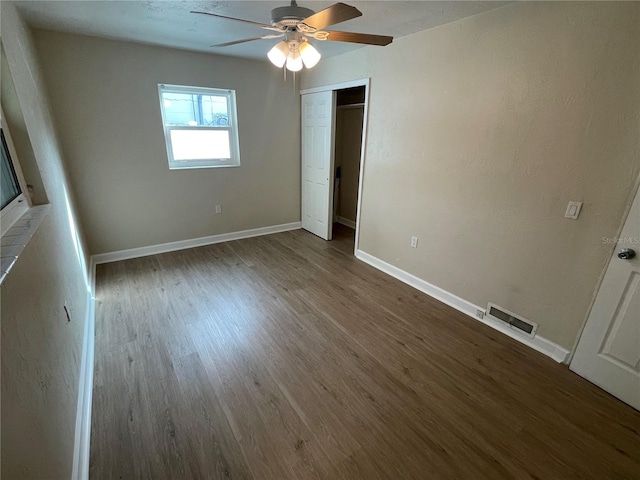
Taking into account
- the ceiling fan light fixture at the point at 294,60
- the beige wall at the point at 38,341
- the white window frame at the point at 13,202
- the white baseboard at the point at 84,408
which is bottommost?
the white baseboard at the point at 84,408

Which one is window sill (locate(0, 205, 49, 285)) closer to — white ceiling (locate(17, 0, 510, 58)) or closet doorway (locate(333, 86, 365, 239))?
white ceiling (locate(17, 0, 510, 58))

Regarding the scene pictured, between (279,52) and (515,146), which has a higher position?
(279,52)

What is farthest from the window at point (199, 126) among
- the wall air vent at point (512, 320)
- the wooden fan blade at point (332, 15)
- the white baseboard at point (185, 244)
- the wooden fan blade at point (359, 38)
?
the wall air vent at point (512, 320)

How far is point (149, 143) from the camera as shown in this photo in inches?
137

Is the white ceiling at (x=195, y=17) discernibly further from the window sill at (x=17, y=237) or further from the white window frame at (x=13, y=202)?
the window sill at (x=17, y=237)

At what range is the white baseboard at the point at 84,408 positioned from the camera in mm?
1353

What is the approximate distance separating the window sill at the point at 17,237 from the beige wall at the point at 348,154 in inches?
154

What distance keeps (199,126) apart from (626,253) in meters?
4.25

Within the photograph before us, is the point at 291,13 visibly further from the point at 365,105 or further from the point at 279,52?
the point at 365,105

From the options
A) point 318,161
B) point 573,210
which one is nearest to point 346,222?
point 318,161

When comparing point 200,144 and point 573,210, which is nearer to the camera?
point 573,210

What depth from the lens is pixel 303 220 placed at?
493 centimetres

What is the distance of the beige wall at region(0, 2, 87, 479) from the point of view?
2.83ft

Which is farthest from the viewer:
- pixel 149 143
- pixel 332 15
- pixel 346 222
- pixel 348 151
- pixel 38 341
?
pixel 346 222
